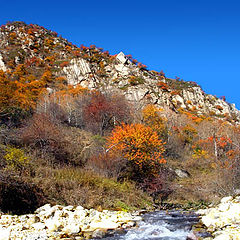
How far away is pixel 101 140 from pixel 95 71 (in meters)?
55.9

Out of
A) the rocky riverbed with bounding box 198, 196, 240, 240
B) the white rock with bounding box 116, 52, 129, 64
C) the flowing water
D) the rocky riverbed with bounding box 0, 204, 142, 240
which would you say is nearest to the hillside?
the white rock with bounding box 116, 52, 129, 64

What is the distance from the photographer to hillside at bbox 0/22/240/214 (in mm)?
12828

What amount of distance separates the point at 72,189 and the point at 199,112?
6978cm

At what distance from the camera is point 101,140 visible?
27.4 meters

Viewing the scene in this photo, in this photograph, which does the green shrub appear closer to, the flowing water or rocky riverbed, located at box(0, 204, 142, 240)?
rocky riverbed, located at box(0, 204, 142, 240)

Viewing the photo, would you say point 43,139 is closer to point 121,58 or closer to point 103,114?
point 103,114

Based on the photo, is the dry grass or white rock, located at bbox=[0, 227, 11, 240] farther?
the dry grass

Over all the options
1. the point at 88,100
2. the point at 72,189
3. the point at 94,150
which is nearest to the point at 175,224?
the point at 72,189

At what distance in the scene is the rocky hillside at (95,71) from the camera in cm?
6850

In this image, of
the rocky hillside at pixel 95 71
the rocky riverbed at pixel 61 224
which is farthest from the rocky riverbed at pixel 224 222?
the rocky hillside at pixel 95 71

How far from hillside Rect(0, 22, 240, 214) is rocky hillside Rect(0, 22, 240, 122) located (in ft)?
1.22

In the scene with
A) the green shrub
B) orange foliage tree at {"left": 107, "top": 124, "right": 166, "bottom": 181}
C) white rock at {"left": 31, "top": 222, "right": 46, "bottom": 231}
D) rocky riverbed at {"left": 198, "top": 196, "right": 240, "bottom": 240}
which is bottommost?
white rock at {"left": 31, "top": 222, "right": 46, "bottom": 231}

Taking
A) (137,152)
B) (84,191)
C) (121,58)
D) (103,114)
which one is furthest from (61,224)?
(121,58)

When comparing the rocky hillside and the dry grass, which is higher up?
the rocky hillside
